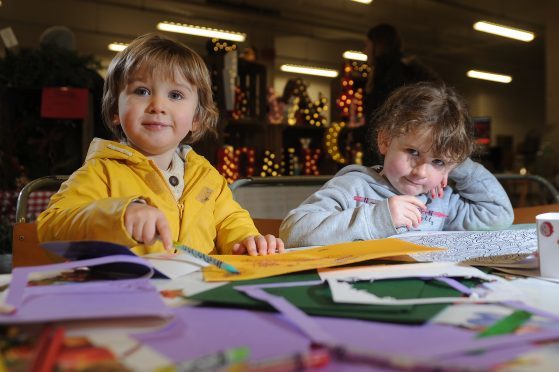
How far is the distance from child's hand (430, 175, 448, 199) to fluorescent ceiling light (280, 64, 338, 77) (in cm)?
1144

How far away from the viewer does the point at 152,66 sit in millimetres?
1352

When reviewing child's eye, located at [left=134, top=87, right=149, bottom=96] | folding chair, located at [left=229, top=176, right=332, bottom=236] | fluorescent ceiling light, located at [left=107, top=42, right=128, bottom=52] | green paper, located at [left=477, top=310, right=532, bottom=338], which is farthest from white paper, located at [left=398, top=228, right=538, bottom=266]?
fluorescent ceiling light, located at [left=107, top=42, right=128, bottom=52]

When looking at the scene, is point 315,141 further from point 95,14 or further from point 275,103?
point 95,14

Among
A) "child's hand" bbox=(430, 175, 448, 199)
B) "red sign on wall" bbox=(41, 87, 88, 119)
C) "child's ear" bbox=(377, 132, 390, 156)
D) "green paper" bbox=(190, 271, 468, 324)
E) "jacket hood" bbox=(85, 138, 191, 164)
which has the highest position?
"red sign on wall" bbox=(41, 87, 88, 119)

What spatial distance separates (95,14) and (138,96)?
9.32 metres

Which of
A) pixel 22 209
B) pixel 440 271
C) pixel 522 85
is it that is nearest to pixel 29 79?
pixel 22 209

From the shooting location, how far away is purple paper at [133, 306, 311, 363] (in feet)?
1.49

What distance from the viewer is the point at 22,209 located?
1.71 meters

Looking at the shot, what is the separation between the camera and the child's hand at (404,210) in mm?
1260

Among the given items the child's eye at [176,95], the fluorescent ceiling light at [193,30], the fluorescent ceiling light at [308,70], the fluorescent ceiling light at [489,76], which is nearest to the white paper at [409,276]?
the child's eye at [176,95]

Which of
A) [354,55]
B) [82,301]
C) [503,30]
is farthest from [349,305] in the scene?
[354,55]

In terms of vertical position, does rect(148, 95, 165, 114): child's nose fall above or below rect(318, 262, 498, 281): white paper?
above

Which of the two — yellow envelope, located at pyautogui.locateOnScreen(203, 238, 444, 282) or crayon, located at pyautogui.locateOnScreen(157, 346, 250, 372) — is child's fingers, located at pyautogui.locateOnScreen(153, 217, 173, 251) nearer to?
yellow envelope, located at pyautogui.locateOnScreen(203, 238, 444, 282)

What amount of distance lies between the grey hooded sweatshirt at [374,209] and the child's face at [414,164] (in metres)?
0.07
